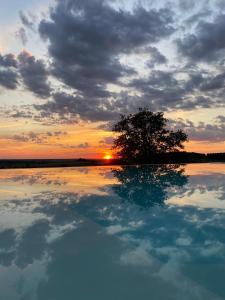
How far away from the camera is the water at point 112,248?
4941 millimetres

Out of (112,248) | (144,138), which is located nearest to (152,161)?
(144,138)

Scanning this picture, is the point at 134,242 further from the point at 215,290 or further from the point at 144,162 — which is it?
the point at 144,162

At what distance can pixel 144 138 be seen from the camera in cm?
3956

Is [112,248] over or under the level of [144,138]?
under

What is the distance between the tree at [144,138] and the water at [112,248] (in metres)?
26.1

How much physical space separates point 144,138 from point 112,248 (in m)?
33.0

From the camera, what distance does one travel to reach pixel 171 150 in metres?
40.0

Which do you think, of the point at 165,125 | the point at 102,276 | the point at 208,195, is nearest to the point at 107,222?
the point at 102,276

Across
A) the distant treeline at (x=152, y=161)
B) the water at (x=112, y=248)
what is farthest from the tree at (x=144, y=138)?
the water at (x=112, y=248)

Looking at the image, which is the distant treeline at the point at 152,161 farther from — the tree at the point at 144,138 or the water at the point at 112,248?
the water at the point at 112,248

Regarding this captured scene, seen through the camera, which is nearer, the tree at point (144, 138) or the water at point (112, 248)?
the water at point (112, 248)

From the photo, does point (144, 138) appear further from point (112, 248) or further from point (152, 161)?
point (112, 248)

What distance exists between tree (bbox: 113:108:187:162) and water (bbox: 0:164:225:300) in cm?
2615

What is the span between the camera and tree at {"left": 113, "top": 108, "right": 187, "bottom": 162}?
3925 cm
